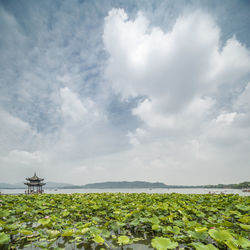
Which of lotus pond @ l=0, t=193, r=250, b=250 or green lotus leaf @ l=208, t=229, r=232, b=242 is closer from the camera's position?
green lotus leaf @ l=208, t=229, r=232, b=242

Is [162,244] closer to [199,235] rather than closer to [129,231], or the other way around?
[199,235]

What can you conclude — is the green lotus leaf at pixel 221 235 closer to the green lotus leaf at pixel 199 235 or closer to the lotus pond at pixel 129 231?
the lotus pond at pixel 129 231

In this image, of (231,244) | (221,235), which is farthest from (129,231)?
(231,244)

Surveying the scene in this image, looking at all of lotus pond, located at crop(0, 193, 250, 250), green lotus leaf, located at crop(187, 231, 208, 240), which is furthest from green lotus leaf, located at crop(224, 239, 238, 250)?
green lotus leaf, located at crop(187, 231, 208, 240)

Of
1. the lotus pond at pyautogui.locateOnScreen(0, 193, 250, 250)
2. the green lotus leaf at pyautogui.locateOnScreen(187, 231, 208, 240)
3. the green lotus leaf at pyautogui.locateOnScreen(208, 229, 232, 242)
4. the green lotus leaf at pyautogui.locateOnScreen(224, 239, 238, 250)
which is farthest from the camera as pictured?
the green lotus leaf at pyautogui.locateOnScreen(187, 231, 208, 240)

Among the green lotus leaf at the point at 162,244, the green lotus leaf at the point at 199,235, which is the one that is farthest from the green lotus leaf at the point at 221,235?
the green lotus leaf at the point at 162,244

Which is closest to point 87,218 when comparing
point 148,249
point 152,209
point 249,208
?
point 152,209

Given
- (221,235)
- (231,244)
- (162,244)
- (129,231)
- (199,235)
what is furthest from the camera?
(129,231)

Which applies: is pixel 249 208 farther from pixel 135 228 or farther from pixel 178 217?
pixel 135 228

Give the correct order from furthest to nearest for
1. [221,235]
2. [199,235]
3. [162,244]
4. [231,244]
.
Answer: [199,235]
[221,235]
[162,244]
[231,244]

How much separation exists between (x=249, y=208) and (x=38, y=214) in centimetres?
644

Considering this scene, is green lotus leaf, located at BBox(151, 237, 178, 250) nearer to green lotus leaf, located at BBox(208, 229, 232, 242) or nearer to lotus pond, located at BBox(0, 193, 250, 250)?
lotus pond, located at BBox(0, 193, 250, 250)

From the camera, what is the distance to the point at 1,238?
2.42 meters

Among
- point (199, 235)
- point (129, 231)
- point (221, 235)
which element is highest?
point (221, 235)
